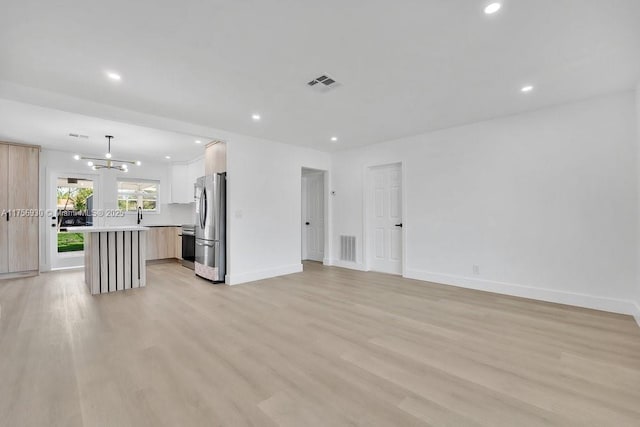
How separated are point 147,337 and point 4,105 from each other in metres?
3.65

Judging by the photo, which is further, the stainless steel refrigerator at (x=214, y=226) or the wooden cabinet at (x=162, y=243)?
the wooden cabinet at (x=162, y=243)

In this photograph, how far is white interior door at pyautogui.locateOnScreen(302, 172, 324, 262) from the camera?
6.89 meters

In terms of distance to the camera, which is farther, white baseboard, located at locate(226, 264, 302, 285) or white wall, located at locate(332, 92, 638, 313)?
white baseboard, located at locate(226, 264, 302, 285)

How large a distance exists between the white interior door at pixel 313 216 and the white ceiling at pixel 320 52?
3351 millimetres

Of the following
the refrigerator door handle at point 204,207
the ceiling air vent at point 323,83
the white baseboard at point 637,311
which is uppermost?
the ceiling air vent at point 323,83

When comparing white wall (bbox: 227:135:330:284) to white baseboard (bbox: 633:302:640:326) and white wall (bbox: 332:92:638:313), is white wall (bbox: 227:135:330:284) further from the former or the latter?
white baseboard (bbox: 633:302:640:326)

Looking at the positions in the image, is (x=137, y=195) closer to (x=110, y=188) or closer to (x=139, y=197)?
(x=139, y=197)

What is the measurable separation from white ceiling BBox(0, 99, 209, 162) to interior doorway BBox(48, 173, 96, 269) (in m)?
0.72

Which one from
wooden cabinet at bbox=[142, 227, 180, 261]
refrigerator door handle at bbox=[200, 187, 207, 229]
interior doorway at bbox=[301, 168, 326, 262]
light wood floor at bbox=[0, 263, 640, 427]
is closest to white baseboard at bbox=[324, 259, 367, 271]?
interior doorway at bbox=[301, 168, 326, 262]

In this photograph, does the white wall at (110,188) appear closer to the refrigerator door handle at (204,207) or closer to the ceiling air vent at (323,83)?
the refrigerator door handle at (204,207)

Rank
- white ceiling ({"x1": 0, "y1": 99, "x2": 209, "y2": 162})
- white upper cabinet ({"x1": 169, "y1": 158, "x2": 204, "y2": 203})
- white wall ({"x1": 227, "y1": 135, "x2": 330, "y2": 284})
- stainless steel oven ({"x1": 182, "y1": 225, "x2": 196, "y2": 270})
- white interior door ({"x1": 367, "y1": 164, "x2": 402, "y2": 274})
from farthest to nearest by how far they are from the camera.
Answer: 1. white upper cabinet ({"x1": 169, "y1": 158, "x2": 204, "y2": 203})
2. stainless steel oven ({"x1": 182, "y1": 225, "x2": 196, "y2": 270})
3. white interior door ({"x1": 367, "y1": 164, "x2": 402, "y2": 274})
4. white wall ({"x1": 227, "y1": 135, "x2": 330, "y2": 284})
5. white ceiling ({"x1": 0, "y1": 99, "x2": 209, "y2": 162})

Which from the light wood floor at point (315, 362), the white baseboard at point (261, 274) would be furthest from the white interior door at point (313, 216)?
the light wood floor at point (315, 362)

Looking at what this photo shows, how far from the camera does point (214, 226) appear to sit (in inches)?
186

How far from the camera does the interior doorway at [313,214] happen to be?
270 inches
